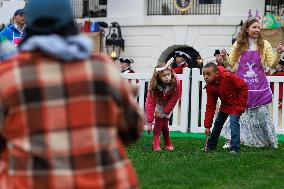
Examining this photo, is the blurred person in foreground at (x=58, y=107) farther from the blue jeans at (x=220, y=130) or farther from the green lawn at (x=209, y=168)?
the blue jeans at (x=220, y=130)

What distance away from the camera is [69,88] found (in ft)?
10.2

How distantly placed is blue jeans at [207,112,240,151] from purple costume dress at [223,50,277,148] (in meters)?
0.56

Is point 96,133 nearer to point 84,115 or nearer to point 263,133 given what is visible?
point 84,115

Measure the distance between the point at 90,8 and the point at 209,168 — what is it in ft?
Answer: 66.3

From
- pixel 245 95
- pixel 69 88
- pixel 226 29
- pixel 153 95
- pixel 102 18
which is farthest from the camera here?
pixel 102 18

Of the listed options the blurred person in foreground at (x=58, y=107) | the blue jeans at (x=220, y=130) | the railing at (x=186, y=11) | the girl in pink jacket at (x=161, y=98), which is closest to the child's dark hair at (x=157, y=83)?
the girl in pink jacket at (x=161, y=98)

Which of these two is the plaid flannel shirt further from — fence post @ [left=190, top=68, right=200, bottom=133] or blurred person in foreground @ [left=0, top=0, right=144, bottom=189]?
fence post @ [left=190, top=68, right=200, bottom=133]

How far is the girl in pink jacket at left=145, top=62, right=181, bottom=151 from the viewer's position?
9.52m

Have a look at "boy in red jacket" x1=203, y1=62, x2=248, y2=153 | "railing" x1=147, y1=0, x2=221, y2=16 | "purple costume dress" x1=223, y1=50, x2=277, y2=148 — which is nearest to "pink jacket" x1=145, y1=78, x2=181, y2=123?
"boy in red jacket" x1=203, y1=62, x2=248, y2=153

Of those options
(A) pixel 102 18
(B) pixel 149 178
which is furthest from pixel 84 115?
(A) pixel 102 18

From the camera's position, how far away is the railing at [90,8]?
2684 centimetres

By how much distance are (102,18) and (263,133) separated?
1694 centimetres

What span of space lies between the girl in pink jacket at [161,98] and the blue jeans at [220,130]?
584 millimetres

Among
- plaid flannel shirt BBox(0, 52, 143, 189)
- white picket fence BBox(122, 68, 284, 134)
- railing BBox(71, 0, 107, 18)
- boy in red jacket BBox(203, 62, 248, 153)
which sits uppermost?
railing BBox(71, 0, 107, 18)
